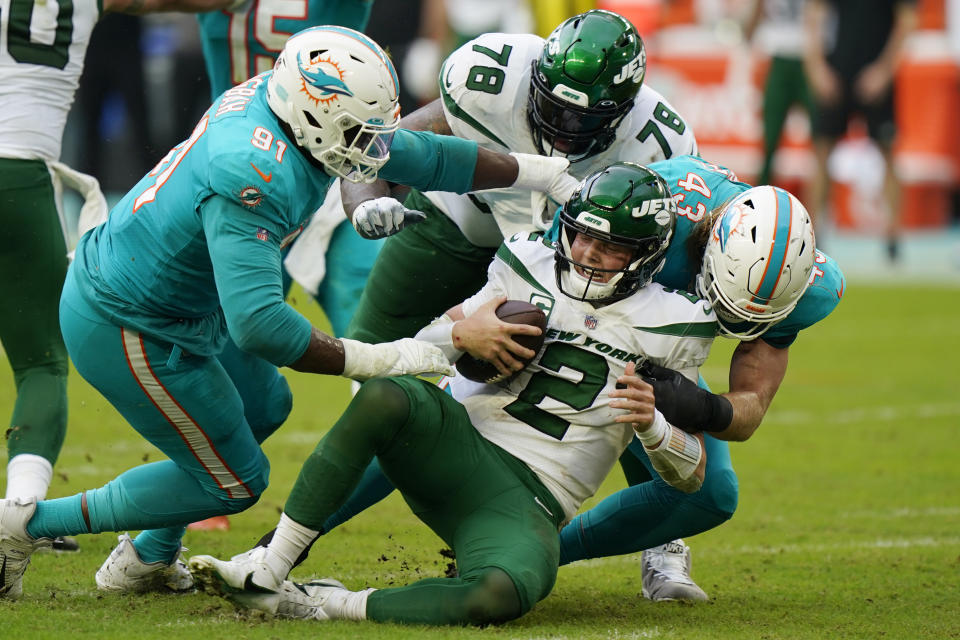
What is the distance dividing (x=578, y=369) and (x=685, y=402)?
317 millimetres

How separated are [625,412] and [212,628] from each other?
1.22 m

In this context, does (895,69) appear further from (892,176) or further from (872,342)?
(872,342)

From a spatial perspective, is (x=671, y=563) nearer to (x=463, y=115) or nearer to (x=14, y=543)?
(x=463, y=115)

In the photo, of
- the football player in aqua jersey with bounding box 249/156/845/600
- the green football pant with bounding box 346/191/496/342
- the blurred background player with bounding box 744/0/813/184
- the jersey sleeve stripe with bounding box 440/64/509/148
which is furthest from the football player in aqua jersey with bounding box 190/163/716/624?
the blurred background player with bounding box 744/0/813/184

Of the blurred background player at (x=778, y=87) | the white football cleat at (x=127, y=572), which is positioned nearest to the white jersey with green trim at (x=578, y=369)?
the white football cleat at (x=127, y=572)

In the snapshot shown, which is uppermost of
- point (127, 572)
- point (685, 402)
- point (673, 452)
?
point (685, 402)

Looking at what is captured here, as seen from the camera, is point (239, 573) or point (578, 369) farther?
point (578, 369)

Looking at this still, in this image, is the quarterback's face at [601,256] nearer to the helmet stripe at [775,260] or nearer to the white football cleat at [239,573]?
the helmet stripe at [775,260]

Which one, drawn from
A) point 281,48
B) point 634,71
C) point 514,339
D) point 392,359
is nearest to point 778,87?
point 281,48

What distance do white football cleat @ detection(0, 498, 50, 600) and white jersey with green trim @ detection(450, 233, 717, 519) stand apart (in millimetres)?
1303

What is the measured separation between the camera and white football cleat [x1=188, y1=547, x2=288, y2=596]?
11.5 feet

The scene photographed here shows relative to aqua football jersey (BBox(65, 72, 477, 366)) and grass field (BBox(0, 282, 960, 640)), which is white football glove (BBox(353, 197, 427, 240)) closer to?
aqua football jersey (BBox(65, 72, 477, 366))

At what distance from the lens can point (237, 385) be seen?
4211mm

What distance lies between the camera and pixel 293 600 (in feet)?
12.0
